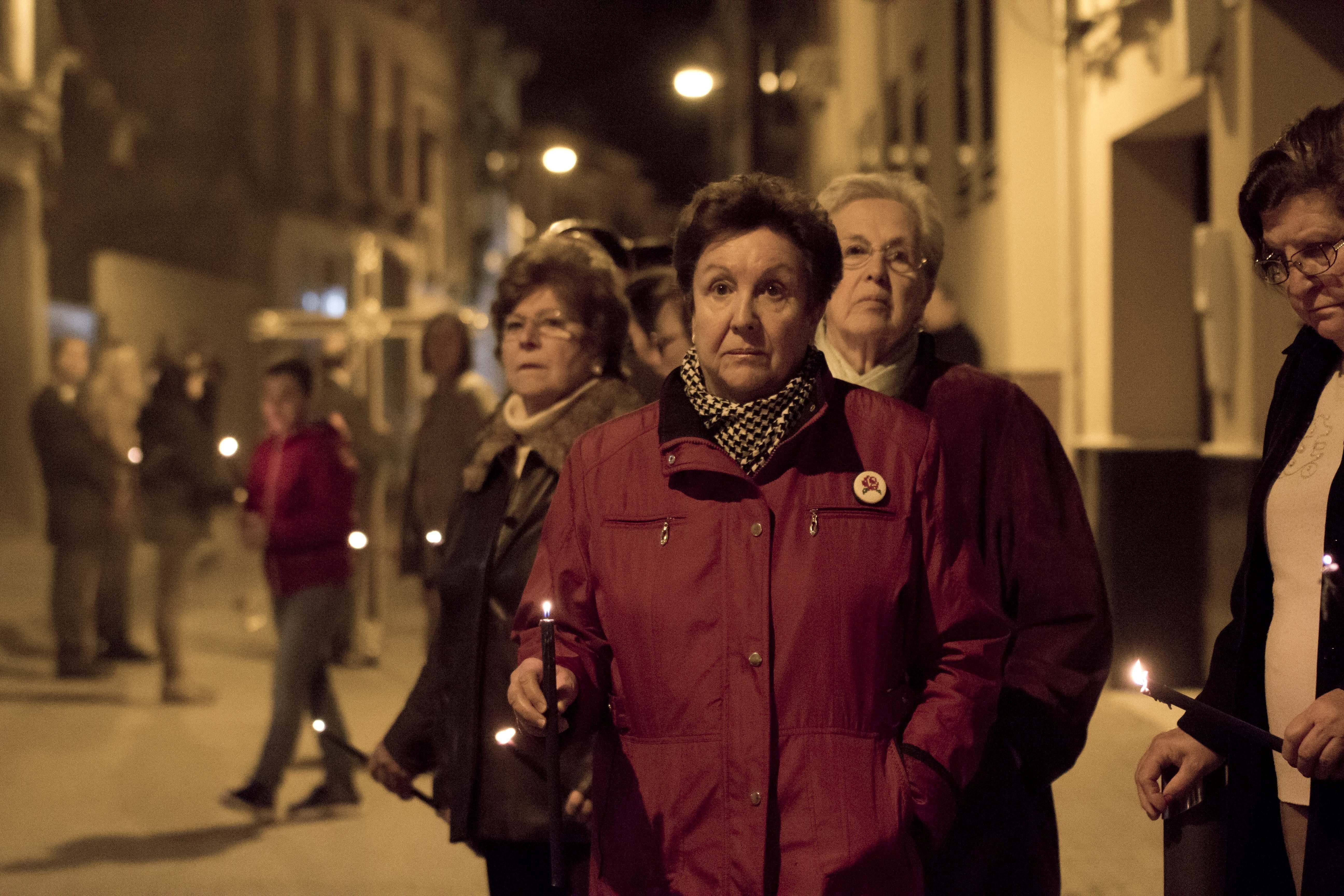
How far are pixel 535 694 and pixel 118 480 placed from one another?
28.0 ft

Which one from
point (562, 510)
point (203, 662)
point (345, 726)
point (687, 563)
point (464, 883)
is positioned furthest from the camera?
point (203, 662)

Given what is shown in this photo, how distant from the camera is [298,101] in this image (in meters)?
29.9

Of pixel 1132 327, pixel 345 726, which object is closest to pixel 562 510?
pixel 345 726

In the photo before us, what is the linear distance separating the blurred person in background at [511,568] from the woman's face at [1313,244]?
1.53m

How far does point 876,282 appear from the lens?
3117 mm

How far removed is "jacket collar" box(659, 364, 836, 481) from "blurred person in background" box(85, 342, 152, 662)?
841cm

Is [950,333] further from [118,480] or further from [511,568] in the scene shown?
[118,480]

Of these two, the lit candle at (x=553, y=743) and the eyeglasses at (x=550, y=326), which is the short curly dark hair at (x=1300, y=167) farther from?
A: the eyeglasses at (x=550, y=326)

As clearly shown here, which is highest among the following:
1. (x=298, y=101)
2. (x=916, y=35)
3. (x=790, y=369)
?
(x=298, y=101)

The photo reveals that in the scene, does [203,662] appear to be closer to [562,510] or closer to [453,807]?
[453,807]

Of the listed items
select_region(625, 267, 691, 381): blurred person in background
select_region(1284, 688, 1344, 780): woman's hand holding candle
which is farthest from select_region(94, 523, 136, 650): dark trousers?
select_region(1284, 688, 1344, 780): woman's hand holding candle

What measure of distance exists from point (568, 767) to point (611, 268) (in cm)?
121

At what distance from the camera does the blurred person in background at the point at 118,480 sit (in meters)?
10.2

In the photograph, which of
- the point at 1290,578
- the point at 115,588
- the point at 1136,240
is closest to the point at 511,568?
the point at 1290,578
